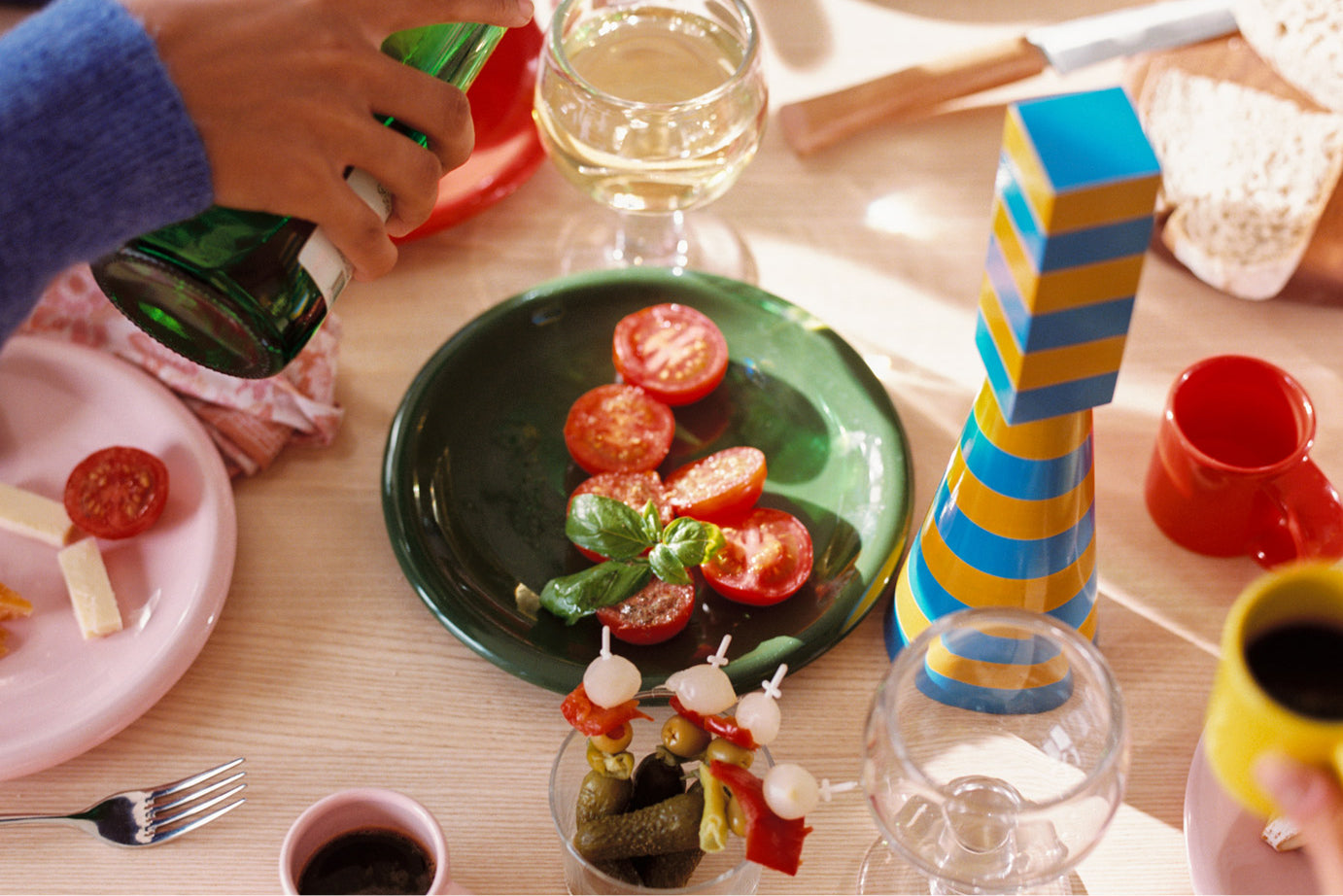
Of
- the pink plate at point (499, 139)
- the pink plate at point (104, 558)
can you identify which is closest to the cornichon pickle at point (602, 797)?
the pink plate at point (104, 558)

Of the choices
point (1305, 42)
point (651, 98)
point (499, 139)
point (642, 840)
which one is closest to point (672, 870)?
point (642, 840)

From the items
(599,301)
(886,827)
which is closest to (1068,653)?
(886,827)

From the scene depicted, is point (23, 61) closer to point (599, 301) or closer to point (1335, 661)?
point (599, 301)

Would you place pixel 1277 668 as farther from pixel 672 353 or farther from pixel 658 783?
pixel 672 353

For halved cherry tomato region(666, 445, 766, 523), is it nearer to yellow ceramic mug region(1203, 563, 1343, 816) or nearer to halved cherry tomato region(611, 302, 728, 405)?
halved cherry tomato region(611, 302, 728, 405)

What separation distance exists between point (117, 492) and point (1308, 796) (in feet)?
2.62

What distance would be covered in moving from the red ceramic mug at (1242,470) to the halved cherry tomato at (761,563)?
0.28 meters

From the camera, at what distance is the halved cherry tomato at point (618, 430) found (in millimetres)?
912

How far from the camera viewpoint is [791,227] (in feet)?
3.66

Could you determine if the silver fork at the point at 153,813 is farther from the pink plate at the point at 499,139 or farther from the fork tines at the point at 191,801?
the pink plate at the point at 499,139

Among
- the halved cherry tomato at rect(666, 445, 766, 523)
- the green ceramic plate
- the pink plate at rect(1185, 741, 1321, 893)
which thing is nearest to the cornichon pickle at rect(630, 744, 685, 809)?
the green ceramic plate

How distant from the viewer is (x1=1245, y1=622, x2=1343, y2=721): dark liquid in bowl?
Result: 46 centimetres

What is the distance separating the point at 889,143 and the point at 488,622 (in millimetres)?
658

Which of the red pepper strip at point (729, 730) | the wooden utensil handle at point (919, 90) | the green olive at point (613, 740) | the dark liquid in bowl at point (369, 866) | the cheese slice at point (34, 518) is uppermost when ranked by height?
the wooden utensil handle at point (919, 90)
